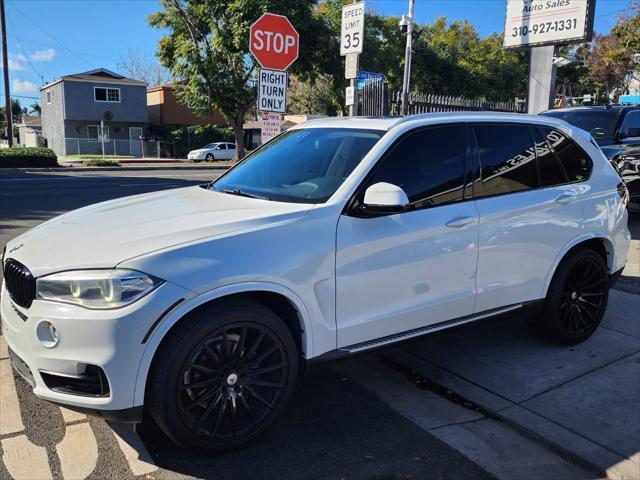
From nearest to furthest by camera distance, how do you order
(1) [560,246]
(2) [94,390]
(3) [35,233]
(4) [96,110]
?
(2) [94,390], (3) [35,233], (1) [560,246], (4) [96,110]

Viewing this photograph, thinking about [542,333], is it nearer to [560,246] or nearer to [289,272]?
[560,246]

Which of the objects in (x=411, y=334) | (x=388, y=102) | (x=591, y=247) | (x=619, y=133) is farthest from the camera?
(x=388, y=102)

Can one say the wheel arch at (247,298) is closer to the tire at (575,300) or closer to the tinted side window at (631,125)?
the tire at (575,300)

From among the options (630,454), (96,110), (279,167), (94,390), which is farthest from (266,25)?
(96,110)

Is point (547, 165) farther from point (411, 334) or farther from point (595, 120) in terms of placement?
point (595, 120)

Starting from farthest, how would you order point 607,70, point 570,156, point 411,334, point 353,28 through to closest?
point 607,70 → point 353,28 → point 570,156 → point 411,334

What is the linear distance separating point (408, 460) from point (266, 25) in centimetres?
515

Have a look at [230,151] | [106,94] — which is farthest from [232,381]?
[106,94]

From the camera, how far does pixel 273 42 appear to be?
665cm

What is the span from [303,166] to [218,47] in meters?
27.9

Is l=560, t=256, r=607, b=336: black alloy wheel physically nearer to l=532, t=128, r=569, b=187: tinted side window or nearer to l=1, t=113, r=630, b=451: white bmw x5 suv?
l=1, t=113, r=630, b=451: white bmw x5 suv

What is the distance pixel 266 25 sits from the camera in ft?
21.3

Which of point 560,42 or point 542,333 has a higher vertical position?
point 560,42

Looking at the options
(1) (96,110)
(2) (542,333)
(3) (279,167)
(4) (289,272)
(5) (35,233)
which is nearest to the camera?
(4) (289,272)
